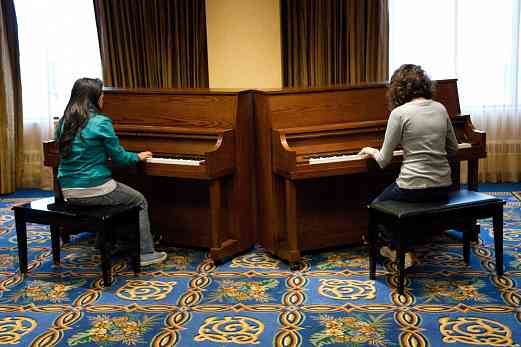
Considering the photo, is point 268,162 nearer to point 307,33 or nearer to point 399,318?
point 399,318

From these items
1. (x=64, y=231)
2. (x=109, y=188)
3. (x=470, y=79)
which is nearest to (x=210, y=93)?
(x=109, y=188)

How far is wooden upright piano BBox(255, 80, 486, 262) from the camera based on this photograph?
3846 millimetres

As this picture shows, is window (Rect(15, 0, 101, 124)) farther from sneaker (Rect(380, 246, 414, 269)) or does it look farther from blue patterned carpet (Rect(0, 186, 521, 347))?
sneaker (Rect(380, 246, 414, 269))

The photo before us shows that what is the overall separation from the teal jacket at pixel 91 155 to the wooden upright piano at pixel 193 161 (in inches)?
10.5

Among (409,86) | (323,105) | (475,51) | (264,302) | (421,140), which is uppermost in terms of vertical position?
(475,51)

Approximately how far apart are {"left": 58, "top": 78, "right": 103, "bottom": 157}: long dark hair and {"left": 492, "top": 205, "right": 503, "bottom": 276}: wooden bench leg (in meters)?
2.26

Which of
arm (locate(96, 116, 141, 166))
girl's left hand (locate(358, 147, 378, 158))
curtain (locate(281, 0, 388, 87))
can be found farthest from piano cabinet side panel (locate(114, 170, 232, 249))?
curtain (locate(281, 0, 388, 87))

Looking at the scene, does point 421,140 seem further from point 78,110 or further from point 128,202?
point 78,110

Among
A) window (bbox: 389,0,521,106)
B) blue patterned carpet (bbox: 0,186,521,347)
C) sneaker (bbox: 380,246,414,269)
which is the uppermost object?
window (bbox: 389,0,521,106)

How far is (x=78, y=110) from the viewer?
12.2ft

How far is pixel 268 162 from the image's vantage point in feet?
13.4

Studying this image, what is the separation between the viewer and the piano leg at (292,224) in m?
3.82

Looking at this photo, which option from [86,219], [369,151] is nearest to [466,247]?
[369,151]

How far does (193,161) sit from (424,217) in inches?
52.9
